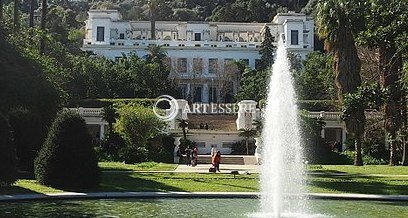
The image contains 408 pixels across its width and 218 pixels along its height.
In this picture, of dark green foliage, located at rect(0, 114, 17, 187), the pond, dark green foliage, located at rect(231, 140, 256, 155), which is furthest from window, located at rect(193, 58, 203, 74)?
the pond

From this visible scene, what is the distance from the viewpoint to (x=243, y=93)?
75.2 metres

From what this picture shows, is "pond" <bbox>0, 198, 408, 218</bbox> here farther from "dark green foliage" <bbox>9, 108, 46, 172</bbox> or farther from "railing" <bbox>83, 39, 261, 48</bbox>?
"railing" <bbox>83, 39, 261, 48</bbox>

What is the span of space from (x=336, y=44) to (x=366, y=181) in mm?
12583

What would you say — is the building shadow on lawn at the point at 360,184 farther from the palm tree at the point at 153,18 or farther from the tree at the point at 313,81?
the palm tree at the point at 153,18

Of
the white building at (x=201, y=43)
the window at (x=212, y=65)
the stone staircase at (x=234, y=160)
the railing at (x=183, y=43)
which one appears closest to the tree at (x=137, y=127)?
the stone staircase at (x=234, y=160)

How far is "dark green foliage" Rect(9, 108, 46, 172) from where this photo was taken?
2927cm

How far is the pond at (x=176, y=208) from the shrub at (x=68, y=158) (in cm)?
256

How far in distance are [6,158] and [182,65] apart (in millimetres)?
71026

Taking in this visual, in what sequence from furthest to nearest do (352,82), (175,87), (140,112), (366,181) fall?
(175,87) → (140,112) → (352,82) → (366,181)

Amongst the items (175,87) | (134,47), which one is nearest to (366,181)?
(175,87)

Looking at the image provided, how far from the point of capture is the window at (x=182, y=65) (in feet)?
298

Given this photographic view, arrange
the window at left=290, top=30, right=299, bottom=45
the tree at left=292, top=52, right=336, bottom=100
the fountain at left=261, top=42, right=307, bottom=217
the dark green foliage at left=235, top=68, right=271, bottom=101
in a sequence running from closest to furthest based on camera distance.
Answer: the fountain at left=261, top=42, right=307, bottom=217
the tree at left=292, top=52, right=336, bottom=100
the dark green foliage at left=235, top=68, right=271, bottom=101
the window at left=290, top=30, right=299, bottom=45

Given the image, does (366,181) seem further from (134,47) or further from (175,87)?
(134,47)

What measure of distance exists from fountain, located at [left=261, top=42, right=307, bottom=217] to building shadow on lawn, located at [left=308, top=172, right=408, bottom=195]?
4.13 metres
